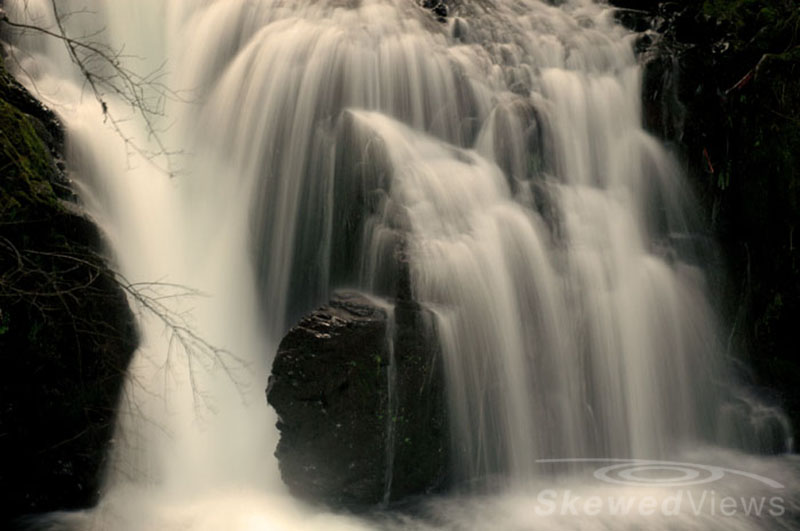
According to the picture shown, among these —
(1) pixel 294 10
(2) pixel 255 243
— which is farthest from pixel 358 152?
(1) pixel 294 10

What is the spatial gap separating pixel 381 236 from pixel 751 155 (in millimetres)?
4565

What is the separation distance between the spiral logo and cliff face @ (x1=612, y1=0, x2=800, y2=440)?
4.04 ft

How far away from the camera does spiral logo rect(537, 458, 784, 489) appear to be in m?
5.68

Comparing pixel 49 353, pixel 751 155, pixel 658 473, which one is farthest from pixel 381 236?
pixel 751 155

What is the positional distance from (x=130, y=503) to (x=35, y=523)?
62 centimetres

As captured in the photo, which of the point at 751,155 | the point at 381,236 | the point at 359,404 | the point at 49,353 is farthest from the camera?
the point at 751,155

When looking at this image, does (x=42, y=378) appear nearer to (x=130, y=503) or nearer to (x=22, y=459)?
(x=22, y=459)

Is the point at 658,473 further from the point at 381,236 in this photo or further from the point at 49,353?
the point at 49,353

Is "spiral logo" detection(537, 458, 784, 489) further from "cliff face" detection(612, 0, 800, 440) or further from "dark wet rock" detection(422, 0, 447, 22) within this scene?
"dark wet rock" detection(422, 0, 447, 22)

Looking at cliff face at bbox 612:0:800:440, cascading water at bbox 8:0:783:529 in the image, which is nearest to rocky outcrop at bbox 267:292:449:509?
cascading water at bbox 8:0:783:529

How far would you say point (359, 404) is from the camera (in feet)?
16.6

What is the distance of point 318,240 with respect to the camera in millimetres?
5977

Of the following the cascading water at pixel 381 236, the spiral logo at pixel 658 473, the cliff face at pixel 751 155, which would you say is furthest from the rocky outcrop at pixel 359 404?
the cliff face at pixel 751 155

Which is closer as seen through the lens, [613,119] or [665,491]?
[665,491]
